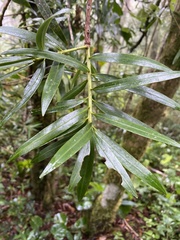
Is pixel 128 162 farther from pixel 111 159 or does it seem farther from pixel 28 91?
pixel 28 91

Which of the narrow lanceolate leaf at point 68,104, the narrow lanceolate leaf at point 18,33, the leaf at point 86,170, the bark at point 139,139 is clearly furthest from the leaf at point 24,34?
the bark at point 139,139


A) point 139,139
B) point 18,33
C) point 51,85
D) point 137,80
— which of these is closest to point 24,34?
point 18,33

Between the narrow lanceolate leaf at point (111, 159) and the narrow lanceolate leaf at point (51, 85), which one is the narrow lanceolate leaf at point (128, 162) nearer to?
the narrow lanceolate leaf at point (111, 159)

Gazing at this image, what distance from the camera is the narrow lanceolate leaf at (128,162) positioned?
310 mm

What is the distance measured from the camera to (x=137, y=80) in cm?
37

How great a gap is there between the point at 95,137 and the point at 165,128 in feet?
8.89

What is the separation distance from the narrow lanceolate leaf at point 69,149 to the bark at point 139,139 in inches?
21.5

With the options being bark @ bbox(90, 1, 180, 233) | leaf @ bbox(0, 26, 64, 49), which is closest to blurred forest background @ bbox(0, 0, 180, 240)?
bark @ bbox(90, 1, 180, 233)

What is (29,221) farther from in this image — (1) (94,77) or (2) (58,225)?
(1) (94,77)

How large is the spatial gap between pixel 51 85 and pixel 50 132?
88 millimetres

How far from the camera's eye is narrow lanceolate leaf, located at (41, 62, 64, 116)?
35cm

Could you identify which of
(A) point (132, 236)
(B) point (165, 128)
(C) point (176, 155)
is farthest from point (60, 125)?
(B) point (165, 128)

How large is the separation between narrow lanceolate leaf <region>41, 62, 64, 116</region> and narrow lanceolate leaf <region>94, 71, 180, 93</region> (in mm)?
79

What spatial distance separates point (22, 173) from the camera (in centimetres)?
174
